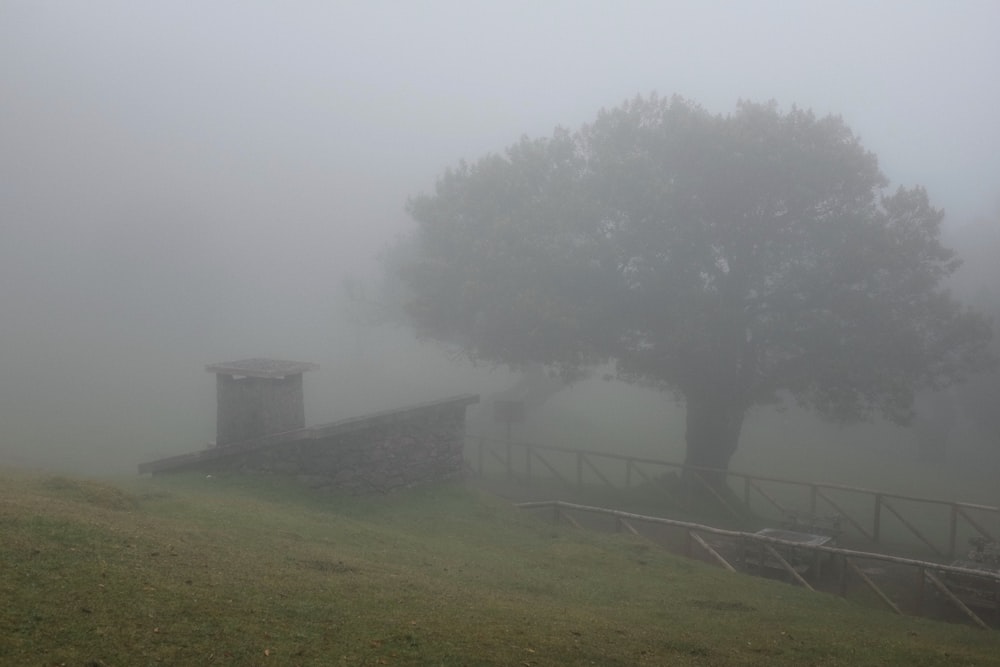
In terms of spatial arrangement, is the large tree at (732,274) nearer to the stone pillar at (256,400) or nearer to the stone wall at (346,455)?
the stone wall at (346,455)

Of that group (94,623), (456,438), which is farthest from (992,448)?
(94,623)

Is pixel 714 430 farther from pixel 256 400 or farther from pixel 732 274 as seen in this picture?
pixel 256 400

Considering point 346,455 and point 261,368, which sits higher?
point 261,368

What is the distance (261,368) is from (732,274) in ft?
44.7

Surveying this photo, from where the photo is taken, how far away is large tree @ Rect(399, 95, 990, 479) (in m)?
23.4

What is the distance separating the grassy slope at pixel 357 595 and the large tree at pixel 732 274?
954 cm

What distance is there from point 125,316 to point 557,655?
241ft

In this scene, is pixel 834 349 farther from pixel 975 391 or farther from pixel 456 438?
pixel 975 391

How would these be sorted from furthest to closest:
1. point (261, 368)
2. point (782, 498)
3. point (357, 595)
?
A: point (782, 498), point (261, 368), point (357, 595)

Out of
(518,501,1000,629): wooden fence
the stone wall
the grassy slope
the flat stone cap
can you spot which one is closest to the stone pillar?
the flat stone cap

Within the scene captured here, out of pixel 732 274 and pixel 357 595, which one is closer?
pixel 357 595

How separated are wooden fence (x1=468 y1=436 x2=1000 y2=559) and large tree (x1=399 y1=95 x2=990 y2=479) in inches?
93.9

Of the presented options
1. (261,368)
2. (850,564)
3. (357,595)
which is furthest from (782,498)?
(357,595)

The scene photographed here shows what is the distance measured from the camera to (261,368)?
17172 mm
